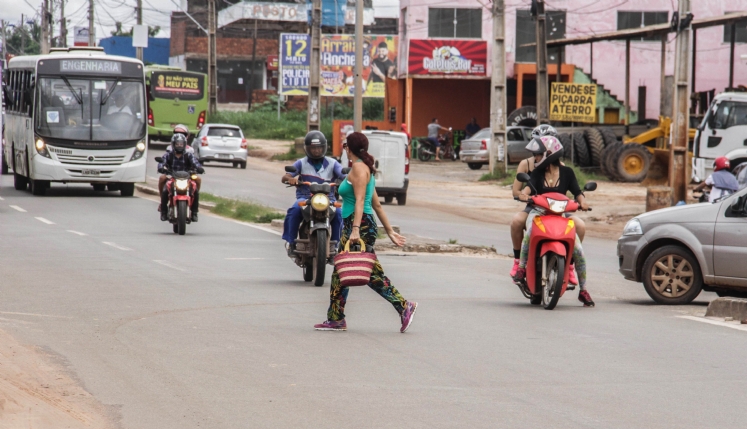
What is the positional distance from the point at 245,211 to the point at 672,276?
1249 cm

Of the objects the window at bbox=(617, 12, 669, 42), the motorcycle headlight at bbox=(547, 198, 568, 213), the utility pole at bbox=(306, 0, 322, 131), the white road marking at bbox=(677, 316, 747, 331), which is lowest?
the white road marking at bbox=(677, 316, 747, 331)

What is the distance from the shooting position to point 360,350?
8.32 metres

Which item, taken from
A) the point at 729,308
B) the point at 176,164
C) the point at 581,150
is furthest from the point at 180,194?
the point at 581,150

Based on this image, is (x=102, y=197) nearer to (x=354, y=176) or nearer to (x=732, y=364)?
(x=354, y=176)

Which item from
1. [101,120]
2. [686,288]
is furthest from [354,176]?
[101,120]

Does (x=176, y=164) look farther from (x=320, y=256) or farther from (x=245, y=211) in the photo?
(x=320, y=256)

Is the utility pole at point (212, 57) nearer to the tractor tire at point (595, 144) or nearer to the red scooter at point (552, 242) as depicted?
the tractor tire at point (595, 144)

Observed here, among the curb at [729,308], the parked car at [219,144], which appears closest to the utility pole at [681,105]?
the curb at [729,308]

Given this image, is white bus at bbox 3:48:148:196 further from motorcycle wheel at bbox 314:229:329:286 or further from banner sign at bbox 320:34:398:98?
banner sign at bbox 320:34:398:98

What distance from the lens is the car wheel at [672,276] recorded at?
11.7 m

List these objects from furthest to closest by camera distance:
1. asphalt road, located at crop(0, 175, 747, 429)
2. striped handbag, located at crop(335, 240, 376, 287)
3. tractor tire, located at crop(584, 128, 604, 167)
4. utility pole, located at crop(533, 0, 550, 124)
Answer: tractor tire, located at crop(584, 128, 604, 167) → utility pole, located at crop(533, 0, 550, 124) → striped handbag, located at crop(335, 240, 376, 287) → asphalt road, located at crop(0, 175, 747, 429)

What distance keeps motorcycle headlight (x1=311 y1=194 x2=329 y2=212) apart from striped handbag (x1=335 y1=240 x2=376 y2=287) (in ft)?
10.7

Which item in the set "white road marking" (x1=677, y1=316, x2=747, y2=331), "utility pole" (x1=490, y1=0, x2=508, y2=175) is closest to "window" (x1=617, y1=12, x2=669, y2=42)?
"utility pole" (x1=490, y1=0, x2=508, y2=175)

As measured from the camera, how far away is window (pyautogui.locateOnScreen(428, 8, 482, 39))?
5081 centimetres
